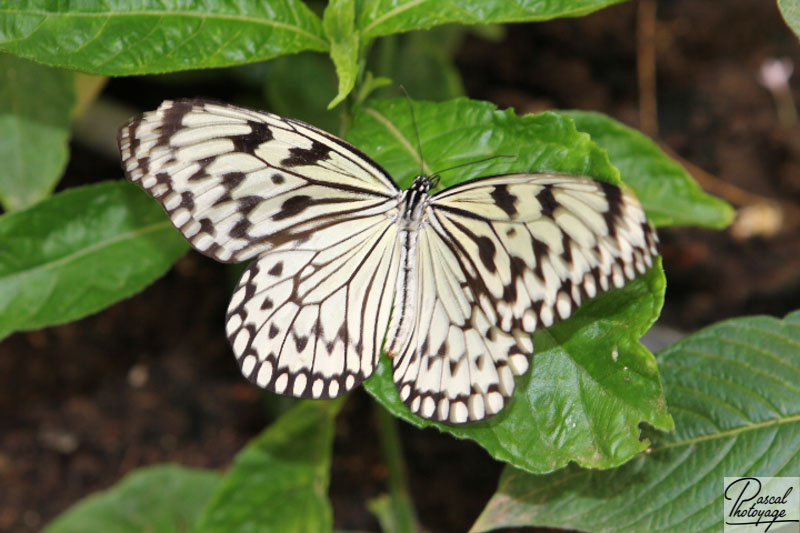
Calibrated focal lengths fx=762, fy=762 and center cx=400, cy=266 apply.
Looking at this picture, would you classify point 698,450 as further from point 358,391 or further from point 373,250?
point 358,391

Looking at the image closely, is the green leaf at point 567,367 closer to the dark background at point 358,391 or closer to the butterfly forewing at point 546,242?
the butterfly forewing at point 546,242

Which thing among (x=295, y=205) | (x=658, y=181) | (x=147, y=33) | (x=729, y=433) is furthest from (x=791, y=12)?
(x=147, y=33)

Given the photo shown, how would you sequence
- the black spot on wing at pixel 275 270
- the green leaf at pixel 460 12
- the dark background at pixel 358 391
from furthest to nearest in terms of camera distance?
the dark background at pixel 358 391
the black spot on wing at pixel 275 270
the green leaf at pixel 460 12

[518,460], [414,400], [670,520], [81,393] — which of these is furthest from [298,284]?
[81,393]

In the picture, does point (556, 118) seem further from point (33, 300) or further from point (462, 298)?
point (33, 300)

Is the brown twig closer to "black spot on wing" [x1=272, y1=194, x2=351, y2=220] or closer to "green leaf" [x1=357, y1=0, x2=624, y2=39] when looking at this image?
"green leaf" [x1=357, y1=0, x2=624, y2=39]

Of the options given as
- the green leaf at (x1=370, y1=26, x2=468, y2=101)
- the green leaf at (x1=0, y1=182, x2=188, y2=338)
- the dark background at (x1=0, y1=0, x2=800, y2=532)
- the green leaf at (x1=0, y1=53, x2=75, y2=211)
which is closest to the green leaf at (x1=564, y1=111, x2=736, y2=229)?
the green leaf at (x1=370, y1=26, x2=468, y2=101)

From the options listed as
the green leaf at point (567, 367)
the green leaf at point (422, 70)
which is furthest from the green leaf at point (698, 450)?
the green leaf at point (422, 70)
